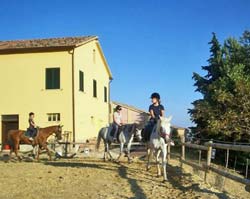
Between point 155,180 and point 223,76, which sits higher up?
point 223,76

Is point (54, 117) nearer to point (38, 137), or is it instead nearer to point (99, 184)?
point (38, 137)

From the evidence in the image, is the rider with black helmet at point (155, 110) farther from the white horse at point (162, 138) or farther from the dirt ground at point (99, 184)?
the dirt ground at point (99, 184)

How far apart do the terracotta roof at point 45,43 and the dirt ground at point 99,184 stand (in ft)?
53.1

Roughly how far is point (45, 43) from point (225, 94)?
1290cm

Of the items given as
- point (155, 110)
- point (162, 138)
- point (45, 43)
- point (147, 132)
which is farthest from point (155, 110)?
point (45, 43)

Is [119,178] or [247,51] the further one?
[247,51]

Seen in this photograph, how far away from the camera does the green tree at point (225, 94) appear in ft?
96.7

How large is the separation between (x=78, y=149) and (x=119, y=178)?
11.9 m

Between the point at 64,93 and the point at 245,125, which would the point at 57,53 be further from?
the point at 245,125

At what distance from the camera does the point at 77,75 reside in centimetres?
3027

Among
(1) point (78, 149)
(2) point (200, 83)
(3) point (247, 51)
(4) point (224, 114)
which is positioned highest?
(3) point (247, 51)

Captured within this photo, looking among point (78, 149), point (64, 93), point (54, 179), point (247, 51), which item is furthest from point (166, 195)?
point (247, 51)

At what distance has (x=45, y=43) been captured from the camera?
30.9m

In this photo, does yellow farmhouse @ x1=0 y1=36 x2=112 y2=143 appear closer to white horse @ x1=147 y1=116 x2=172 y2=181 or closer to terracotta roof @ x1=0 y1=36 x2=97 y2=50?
terracotta roof @ x1=0 y1=36 x2=97 y2=50
